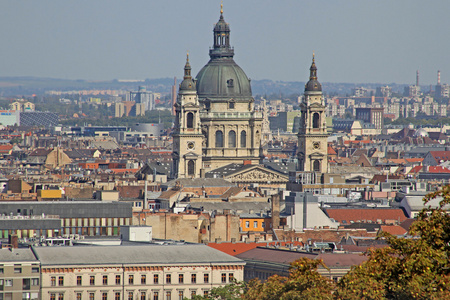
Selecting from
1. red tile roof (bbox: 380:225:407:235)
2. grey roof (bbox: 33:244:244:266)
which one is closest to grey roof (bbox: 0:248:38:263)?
grey roof (bbox: 33:244:244:266)

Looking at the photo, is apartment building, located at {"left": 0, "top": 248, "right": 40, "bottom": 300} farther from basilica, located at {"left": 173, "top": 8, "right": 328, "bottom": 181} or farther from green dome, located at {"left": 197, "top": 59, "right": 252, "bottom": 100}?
green dome, located at {"left": 197, "top": 59, "right": 252, "bottom": 100}

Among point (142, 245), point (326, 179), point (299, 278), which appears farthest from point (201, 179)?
point (299, 278)

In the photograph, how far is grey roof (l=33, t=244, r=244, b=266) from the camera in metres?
68.3

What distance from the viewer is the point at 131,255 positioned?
230ft

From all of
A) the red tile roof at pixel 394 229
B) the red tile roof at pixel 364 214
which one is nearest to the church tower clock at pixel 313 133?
the red tile roof at pixel 364 214

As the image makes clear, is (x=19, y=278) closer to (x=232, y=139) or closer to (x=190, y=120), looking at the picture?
(x=190, y=120)

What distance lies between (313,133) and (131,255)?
6206cm

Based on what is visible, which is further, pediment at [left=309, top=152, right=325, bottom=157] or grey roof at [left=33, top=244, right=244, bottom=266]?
pediment at [left=309, top=152, right=325, bottom=157]

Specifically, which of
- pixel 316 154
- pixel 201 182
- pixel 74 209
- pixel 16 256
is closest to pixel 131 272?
pixel 16 256

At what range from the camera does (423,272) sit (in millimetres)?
40969

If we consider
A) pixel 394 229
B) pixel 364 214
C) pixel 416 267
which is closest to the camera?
pixel 416 267

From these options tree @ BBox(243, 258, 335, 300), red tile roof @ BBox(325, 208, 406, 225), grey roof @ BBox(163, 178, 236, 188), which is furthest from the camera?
grey roof @ BBox(163, 178, 236, 188)

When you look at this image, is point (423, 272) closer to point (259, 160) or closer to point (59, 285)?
point (59, 285)

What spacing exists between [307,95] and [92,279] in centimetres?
6440
